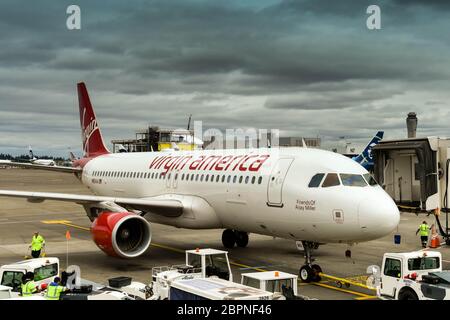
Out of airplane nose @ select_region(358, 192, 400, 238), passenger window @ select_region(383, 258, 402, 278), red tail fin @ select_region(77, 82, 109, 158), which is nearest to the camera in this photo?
passenger window @ select_region(383, 258, 402, 278)

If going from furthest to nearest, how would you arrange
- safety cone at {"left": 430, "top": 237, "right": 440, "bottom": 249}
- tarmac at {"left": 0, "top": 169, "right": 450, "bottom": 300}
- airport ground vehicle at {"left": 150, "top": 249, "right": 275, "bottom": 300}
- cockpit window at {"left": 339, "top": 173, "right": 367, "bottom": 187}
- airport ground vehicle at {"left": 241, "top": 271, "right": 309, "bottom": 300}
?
1. safety cone at {"left": 430, "top": 237, "right": 440, "bottom": 249}
2. tarmac at {"left": 0, "top": 169, "right": 450, "bottom": 300}
3. cockpit window at {"left": 339, "top": 173, "right": 367, "bottom": 187}
4. airport ground vehicle at {"left": 241, "top": 271, "right": 309, "bottom": 300}
5. airport ground vehicle at {"left": 150, "top": 249, "right": 275, "bottom": 300}

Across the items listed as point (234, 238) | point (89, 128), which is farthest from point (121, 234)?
point (89, 128)

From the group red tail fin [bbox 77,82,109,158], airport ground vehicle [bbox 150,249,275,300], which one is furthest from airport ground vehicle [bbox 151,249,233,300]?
red tail fin [bbox 77,82,109,158]

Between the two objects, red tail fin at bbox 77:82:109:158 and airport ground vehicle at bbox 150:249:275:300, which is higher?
red tail fin at bbox 77:82:109:158

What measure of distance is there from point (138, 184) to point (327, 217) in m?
13.4

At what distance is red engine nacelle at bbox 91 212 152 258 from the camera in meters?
19.5

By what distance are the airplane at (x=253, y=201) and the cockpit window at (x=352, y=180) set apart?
33mm

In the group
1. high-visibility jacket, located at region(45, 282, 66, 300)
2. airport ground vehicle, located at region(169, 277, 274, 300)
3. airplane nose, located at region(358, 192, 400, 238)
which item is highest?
airplane nose, located at region(358, 192, 400, 238)

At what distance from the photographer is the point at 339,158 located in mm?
18422

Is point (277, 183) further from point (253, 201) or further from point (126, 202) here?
point (126, 202)

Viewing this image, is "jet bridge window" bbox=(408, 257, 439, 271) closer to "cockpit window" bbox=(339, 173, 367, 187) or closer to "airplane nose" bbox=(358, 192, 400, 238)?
"airplane nose" bbox=(358, 192, 400, 238)

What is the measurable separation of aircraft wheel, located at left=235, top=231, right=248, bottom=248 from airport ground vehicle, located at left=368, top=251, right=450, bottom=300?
9.70m

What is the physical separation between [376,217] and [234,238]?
10.2m

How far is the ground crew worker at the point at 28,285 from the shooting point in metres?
12.9
